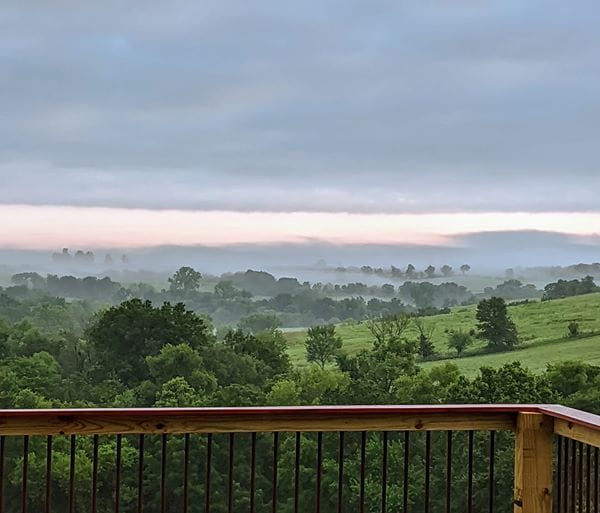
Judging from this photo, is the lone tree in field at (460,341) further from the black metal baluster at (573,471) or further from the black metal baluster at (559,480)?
the black metal baluster at (573,471)

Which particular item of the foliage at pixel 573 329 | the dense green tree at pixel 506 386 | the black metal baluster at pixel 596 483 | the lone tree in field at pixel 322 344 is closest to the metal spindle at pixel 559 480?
the black metal baluster at pixel 596 483

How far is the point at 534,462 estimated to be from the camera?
298 centimetres

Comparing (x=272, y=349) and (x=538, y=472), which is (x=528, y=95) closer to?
(x=272, y=349)

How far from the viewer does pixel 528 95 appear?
418 inches

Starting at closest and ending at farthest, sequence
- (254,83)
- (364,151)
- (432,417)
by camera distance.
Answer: (432,417)
(254,83)
(364,151)

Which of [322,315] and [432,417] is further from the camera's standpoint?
[322,315]

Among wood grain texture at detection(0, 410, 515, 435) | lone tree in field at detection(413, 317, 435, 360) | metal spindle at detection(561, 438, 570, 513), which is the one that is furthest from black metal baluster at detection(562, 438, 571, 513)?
lone tree in field at detection(413, 317, 435, 360)

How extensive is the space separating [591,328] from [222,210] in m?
5.73

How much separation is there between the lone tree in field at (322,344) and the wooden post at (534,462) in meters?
8.69

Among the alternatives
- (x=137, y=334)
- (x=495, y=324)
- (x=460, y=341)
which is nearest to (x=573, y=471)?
(x=460, y=341)

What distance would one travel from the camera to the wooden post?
9.77ft

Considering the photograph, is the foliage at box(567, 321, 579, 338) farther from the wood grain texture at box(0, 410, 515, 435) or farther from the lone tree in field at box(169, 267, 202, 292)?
the wood grain texture at box(0, 410, 515, 435)

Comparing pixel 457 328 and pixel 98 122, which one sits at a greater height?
pixel 98 122

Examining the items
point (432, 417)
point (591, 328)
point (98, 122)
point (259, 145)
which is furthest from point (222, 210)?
point (432, 417)
